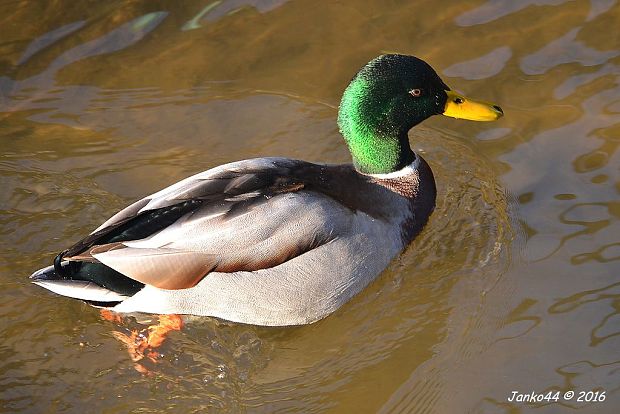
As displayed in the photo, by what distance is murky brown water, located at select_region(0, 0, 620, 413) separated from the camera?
488 centimetres

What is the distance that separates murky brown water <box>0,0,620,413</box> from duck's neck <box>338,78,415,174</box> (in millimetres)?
561

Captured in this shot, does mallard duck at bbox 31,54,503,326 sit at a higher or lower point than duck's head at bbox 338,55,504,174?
lower

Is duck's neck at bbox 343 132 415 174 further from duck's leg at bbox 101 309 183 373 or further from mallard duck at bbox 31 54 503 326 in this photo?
duck's leg at bbox 101 309 183 373

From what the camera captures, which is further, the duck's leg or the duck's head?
the duck's head

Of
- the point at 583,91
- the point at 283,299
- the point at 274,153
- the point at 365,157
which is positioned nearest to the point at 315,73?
the point at 274,153

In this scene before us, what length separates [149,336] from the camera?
5.24 meters

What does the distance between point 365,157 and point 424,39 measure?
1761 mm

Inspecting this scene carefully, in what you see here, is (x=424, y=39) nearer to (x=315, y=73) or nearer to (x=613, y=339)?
(x=315, y=73)

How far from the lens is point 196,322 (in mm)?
5293

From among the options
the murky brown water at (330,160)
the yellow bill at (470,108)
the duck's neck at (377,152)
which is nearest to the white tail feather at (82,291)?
the murky brown water at (330,160)

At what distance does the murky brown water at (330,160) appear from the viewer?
4883 mm

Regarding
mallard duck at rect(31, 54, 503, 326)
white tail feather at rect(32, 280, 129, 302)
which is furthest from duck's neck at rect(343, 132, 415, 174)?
white tail feather at rect(32, 280, 129, 302)

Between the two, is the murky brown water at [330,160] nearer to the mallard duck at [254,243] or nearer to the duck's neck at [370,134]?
the mallard duck at [254,243]

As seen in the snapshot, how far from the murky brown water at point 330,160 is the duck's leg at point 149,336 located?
74 millimetres
